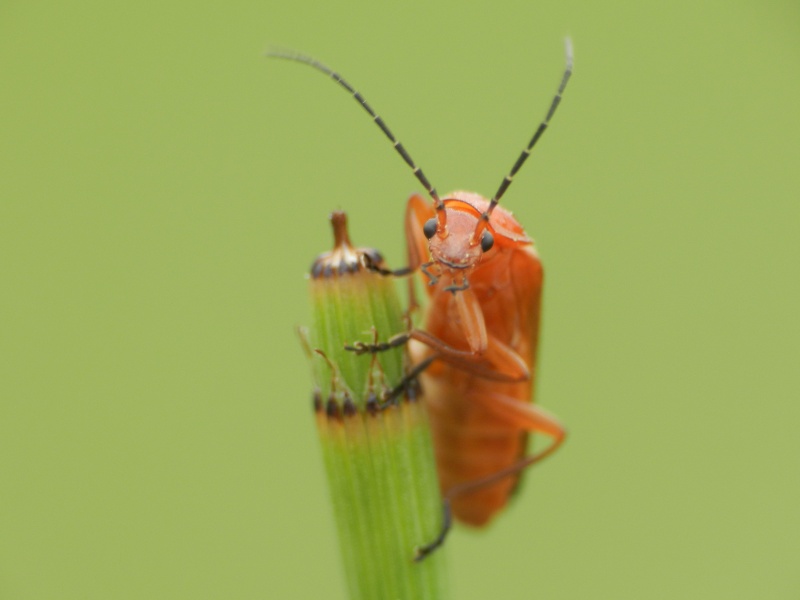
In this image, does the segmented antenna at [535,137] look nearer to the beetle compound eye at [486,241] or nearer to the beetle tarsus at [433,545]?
the beetle compound eye at [486,241]

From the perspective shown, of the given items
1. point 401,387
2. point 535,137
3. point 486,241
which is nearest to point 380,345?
point 401,387

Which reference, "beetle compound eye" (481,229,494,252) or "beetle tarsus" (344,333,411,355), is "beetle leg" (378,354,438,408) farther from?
"beetle compound eye" (481,229,494,252)

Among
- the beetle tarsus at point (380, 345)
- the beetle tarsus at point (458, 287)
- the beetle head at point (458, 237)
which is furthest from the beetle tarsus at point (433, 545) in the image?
the beetle head at point (458, 237)

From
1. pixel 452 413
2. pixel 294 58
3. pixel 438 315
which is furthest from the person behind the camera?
pixel 452 413

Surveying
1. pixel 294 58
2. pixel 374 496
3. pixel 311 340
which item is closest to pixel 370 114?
pixel 294 58

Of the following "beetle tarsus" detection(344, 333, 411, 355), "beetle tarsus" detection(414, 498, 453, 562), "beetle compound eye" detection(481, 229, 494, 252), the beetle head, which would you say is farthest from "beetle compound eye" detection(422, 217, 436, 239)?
"beetle tarsus" detection(414, 498, 453, 562)

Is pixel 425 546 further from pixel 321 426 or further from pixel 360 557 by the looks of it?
pixel 321 426

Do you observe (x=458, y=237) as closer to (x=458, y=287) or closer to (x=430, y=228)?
(x=430, y=228)
